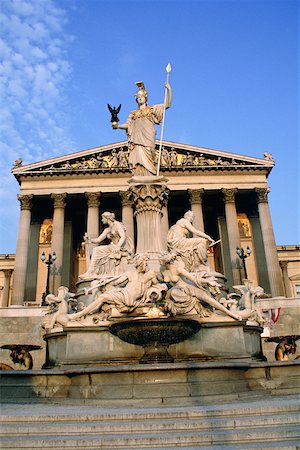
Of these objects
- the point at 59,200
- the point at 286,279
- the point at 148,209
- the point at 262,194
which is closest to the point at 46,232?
the point at 59,200

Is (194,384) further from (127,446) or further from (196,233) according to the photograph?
(196,233)

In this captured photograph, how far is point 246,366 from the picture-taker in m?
8.61

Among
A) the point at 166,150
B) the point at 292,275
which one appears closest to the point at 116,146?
the point at 166,150

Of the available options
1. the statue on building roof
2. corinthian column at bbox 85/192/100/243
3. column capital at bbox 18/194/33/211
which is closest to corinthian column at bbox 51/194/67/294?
column capital at bbox 18/194/33/211

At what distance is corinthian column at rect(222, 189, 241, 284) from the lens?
39.2 meters

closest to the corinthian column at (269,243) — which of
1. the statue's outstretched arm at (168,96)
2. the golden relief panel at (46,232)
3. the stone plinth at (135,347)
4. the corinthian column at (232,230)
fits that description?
the corinthian column at (232,230)

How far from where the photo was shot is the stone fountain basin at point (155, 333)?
29.1 feet

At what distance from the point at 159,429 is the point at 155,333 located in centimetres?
363

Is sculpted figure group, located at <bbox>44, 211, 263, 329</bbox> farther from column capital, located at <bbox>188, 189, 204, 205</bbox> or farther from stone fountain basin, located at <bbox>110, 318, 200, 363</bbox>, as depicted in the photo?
column capital, located at <bbox>188, 189, 204, 205</bbox>

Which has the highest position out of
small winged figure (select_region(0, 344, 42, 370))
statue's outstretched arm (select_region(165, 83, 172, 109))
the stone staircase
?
statue's outstretched arm (select_region(165, 83, 172, 109))

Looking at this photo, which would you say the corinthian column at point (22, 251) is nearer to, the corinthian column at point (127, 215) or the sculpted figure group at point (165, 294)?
the corinthian column at point (127, 215)

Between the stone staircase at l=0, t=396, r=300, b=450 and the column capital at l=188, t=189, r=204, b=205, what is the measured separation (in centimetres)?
3672

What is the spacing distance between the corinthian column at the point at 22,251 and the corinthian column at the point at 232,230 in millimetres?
19303

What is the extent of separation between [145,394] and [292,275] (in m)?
46.8
